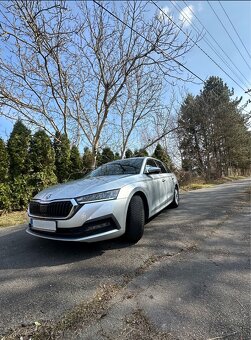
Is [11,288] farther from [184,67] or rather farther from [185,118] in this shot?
[185,118]

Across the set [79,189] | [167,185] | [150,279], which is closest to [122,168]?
[167,185]

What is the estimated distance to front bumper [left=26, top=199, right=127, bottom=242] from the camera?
330 cm

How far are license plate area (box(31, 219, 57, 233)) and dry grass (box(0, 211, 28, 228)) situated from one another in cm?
304

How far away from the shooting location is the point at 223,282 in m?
2.83

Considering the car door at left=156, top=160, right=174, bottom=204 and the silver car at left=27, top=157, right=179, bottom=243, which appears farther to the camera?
the car door at left=156, top=160, right=174, bottom=204

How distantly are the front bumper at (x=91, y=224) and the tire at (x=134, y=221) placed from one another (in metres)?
0.26

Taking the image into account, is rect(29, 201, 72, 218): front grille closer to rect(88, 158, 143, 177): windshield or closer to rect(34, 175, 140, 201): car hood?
rect(34, 175, 140, 201): car hood

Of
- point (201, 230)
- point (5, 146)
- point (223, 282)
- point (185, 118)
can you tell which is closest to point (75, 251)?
point (223, 282)

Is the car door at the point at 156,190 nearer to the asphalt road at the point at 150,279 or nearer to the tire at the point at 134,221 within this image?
the asphalt road at the point at 150,279

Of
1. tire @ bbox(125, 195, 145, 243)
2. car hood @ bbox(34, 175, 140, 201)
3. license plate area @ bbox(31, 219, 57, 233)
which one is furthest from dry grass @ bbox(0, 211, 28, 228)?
Result: tire @ bbox(125, 195, 145, 243)

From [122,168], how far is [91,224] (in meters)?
1.96

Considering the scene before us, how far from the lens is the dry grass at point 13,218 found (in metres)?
6.47

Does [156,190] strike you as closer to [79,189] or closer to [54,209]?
[79,189]

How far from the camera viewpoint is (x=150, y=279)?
2.91 metres
